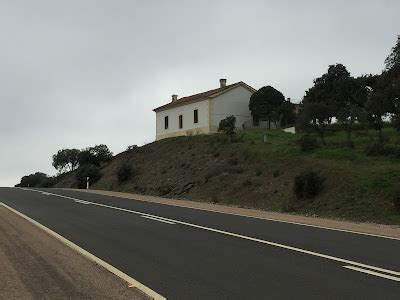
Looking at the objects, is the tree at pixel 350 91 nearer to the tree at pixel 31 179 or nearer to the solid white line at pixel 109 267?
the solid white line at pixel 109 267

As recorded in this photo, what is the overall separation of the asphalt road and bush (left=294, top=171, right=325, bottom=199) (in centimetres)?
853

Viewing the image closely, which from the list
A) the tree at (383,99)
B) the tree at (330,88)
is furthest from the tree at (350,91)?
the tree at (383,99)

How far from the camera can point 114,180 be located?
155 ft

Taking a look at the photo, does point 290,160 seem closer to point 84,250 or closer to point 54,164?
point 84,250

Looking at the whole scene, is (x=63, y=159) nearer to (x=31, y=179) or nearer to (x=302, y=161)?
(x=31, y=179)

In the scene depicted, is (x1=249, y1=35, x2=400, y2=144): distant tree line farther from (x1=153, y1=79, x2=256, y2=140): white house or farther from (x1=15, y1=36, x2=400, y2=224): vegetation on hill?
(x1=153, y1=79, x2=256, y2=140): white house

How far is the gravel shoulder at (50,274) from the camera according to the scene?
295 inches

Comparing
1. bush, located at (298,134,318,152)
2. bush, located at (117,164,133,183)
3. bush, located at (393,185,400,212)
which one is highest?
bush, located at (298,134,318,152)

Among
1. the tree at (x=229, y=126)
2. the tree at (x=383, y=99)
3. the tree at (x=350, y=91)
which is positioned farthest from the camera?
the tree at (x=350, y=91)

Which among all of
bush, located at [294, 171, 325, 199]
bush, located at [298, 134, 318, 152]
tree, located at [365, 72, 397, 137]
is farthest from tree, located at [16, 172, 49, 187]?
tree, located at [365, 72, 397, 137]

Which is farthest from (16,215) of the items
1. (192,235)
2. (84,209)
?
(192,235)

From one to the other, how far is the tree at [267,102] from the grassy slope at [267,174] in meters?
6.67

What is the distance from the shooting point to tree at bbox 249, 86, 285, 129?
5388 centimetres

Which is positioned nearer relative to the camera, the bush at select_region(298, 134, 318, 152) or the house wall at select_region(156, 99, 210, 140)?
the bush at select_region(298, 134, 318, 152)
